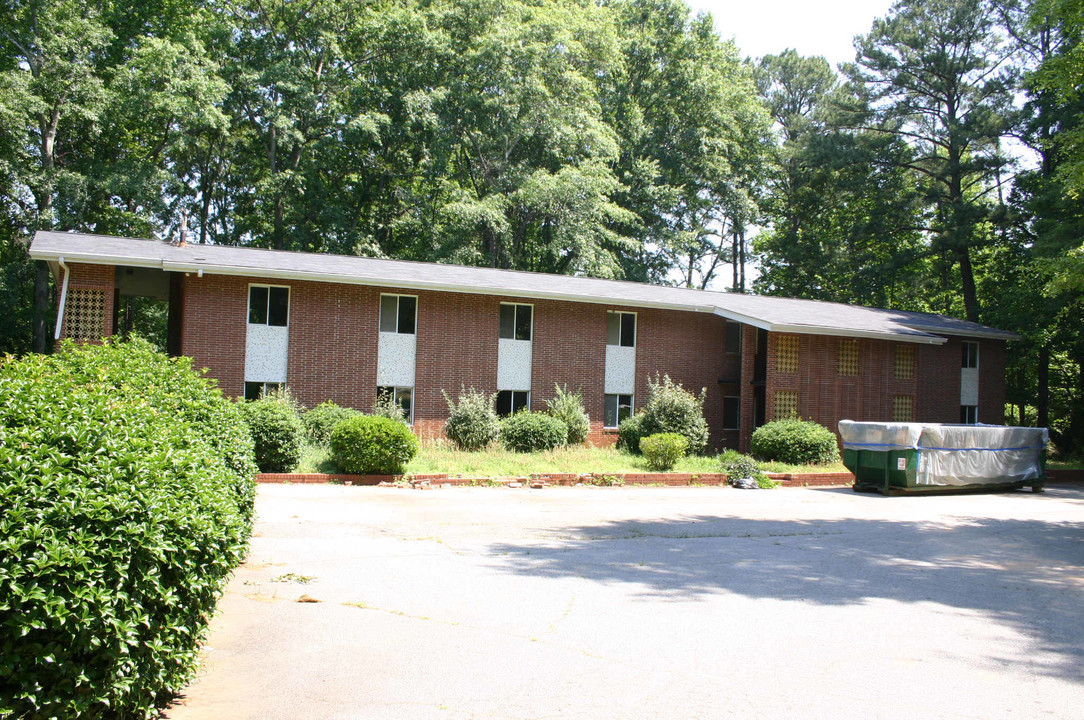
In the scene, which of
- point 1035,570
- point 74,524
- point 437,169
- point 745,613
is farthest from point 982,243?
point 74,524

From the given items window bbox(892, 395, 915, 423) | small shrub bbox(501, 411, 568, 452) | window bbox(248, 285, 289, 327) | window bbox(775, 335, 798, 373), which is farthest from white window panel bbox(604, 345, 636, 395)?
window bbox(248, 285, 289, 327)

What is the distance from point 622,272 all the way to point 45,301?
25313 mm

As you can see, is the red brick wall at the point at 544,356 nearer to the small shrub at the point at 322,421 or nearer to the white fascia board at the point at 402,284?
the white fascia board at the point at 402,284

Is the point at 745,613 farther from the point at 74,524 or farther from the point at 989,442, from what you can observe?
the point at 989,442

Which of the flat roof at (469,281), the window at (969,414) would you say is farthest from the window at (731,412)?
the window at (969,414)

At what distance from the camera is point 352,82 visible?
37.6 m

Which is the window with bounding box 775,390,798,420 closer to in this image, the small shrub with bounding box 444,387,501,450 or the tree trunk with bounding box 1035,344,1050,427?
the small shrub with bounding box 444,387,501,450

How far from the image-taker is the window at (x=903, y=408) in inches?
1120

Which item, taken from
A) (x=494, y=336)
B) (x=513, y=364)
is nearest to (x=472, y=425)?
(x=513, y=364)

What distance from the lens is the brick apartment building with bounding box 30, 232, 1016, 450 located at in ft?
71.4

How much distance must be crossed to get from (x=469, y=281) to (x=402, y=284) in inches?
98.5

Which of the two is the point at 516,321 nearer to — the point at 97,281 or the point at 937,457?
the point at 97,281

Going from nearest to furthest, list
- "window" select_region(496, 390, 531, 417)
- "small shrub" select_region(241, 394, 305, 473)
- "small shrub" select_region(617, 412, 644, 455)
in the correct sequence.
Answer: "small shrub" select_region(241, 394, 305, 473) < "small shrub" select_region(617, 412, 644, 455) < "window" select_region(496, 390, 531, 417)

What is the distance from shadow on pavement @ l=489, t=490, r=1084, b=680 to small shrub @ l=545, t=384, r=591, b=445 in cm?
1011
